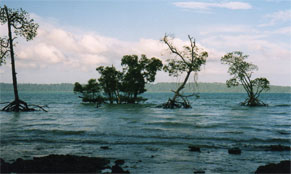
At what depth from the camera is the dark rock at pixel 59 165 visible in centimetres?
931

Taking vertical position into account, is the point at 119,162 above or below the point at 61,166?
below

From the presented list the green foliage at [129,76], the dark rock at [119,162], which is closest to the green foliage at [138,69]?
the green foliage at [129,76]

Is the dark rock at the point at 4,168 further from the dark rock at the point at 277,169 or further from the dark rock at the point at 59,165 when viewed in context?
the dark rock at the point at 277,169

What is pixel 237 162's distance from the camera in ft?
38.4

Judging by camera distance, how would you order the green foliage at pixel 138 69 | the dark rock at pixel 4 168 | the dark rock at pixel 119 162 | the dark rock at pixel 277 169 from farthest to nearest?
the green foliage at pixel 138 69 < the dark rock at pixel 119 162 < the dark rock at pixel 4 168 < the dark rock at pixel 277 169

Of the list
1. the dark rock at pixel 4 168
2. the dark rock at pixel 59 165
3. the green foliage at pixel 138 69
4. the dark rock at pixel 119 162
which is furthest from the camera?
the green foliage at pixel 138 69

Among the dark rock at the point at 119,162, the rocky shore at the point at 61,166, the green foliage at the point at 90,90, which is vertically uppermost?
the green foliage at the point at 90,90

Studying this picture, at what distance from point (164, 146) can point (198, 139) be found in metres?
3.66

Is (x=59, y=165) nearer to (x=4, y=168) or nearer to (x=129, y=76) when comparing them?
(x=4, y=168)

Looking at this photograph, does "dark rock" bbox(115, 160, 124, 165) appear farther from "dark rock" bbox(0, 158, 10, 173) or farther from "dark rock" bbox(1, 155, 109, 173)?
"dark rock" bbox(0, 158, 10, 173)

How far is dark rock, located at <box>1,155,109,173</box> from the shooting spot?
9.31 meters

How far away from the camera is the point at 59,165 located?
32.1ft

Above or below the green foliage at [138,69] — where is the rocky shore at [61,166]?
below

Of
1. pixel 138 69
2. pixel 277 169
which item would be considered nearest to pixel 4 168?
pixel 277 169
